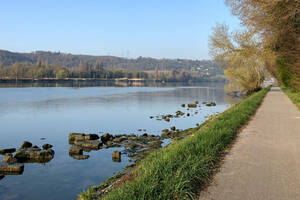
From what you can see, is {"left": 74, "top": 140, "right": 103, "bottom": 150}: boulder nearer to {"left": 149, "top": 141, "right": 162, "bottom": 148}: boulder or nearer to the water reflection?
the water reflection

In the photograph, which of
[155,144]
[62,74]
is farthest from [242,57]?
[62,74]

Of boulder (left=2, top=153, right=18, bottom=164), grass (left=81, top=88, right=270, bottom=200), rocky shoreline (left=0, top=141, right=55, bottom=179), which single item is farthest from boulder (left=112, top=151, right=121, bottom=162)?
grass (left=81, top=88, right=270, bottom=200)

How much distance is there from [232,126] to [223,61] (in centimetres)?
1917

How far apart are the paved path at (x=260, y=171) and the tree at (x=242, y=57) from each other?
19.8ft

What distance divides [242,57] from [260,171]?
18502 millimetres

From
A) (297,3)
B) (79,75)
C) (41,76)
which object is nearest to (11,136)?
(297,3)

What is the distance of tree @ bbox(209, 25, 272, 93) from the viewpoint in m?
17.6

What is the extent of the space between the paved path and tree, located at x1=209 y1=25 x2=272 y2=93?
602 cm

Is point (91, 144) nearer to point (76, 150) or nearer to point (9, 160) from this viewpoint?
point (76, 150)

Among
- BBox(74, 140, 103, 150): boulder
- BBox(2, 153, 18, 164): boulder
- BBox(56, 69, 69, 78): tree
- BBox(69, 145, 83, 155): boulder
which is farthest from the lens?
BBox(56, 69, 69, 78): tree

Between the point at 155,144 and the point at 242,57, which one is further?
the point at 242,57

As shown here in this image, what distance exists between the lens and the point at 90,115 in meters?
28.0

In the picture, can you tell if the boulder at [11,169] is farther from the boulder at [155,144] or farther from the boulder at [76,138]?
the boulder at [155,144]

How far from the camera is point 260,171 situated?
613 cm
